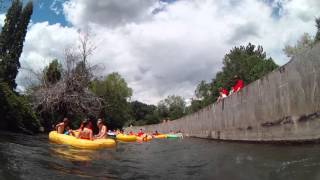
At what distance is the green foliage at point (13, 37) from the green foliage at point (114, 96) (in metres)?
11.2

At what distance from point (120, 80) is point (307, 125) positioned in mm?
61539

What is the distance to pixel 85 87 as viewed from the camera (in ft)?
108

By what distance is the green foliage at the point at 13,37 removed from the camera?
46531 mm

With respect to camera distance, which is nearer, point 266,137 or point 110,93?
point 266,137

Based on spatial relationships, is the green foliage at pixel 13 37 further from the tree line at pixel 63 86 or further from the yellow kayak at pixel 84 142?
the yellow kayak at pixel 84 142

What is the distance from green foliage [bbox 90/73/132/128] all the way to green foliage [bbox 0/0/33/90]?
36.8ft

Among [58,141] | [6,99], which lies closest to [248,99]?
[58,141]

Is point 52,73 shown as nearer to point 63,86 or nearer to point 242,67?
point 63,86

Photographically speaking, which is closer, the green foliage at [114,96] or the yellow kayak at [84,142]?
the yellow kayak at [84,142]

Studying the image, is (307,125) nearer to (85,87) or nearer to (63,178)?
(63,178)

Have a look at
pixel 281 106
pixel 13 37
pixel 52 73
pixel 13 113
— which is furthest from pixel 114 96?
pixel 281 106

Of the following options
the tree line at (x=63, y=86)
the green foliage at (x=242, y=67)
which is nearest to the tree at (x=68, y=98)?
the tree line at (x=63, y=86)

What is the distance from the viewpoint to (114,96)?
201ft

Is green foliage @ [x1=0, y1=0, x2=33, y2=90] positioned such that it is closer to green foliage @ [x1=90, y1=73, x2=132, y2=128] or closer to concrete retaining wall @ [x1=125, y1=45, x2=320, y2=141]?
green foliage @ [x1=90, y1=73, x2=132, y2=128]
